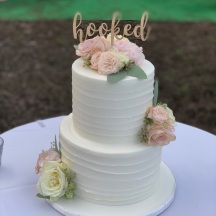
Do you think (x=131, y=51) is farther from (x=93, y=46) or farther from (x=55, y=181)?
(x=55, y=181)

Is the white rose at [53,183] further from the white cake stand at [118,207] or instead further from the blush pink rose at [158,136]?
the blush pink rose at [158,136]

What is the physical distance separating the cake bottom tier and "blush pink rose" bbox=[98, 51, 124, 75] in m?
0.26

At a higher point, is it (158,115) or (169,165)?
(158,115)

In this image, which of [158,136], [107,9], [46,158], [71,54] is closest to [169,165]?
[158,136]

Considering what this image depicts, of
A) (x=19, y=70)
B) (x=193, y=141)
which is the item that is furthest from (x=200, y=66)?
(x=193, y=141)

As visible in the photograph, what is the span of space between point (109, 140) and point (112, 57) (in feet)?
0.94

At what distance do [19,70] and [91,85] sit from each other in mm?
2950

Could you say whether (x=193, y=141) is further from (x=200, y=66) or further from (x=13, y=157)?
(x=200, y=66)

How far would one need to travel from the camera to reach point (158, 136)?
164 cm

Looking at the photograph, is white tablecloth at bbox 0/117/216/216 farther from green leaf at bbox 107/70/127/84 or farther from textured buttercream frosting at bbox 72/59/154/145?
green leaf at bbox 107/70/127/84

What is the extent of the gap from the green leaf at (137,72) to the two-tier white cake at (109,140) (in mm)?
17

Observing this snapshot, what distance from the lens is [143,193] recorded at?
1.73m

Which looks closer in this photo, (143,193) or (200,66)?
(143,193)

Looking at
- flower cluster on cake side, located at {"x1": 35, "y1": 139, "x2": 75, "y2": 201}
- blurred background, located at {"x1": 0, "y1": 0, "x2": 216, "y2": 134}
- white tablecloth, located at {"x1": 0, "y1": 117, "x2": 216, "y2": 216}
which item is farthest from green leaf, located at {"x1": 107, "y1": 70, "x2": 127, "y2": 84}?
blurred background, located at {"x1": 0, "y1": 0, "x2": 216, "y2": 134}
